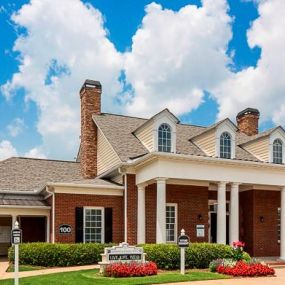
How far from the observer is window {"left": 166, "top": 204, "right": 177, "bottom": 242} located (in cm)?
2203

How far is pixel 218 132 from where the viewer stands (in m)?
23.1

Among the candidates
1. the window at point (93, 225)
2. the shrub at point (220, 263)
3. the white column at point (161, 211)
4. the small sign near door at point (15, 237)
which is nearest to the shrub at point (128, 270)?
the shrub at point (220, 263)

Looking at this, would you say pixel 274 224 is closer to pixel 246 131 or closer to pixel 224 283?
pixel 246 131

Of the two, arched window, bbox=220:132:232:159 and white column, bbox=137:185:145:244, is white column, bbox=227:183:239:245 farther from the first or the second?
white column, bbox=137:185:145:244

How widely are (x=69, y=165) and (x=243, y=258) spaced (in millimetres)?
13692

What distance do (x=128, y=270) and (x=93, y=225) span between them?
6.43 m

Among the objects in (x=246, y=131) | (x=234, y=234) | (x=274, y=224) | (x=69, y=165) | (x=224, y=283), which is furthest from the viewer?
(x=246, y=131)

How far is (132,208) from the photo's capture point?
21594mm

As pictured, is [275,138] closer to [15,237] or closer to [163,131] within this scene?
[163,131]

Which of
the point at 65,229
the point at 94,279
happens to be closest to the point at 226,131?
the point at 65,229

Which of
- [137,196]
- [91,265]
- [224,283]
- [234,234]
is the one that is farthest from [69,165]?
[224,283]

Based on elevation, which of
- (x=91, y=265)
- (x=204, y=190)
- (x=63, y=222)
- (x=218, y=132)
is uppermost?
(x=218, y=132)

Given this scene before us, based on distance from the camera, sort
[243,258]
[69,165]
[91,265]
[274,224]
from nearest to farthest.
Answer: [243,258] → [91,265] → [274,224] → [69,165]

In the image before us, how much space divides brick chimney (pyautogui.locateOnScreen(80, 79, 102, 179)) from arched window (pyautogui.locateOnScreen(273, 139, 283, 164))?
9.91 metres
